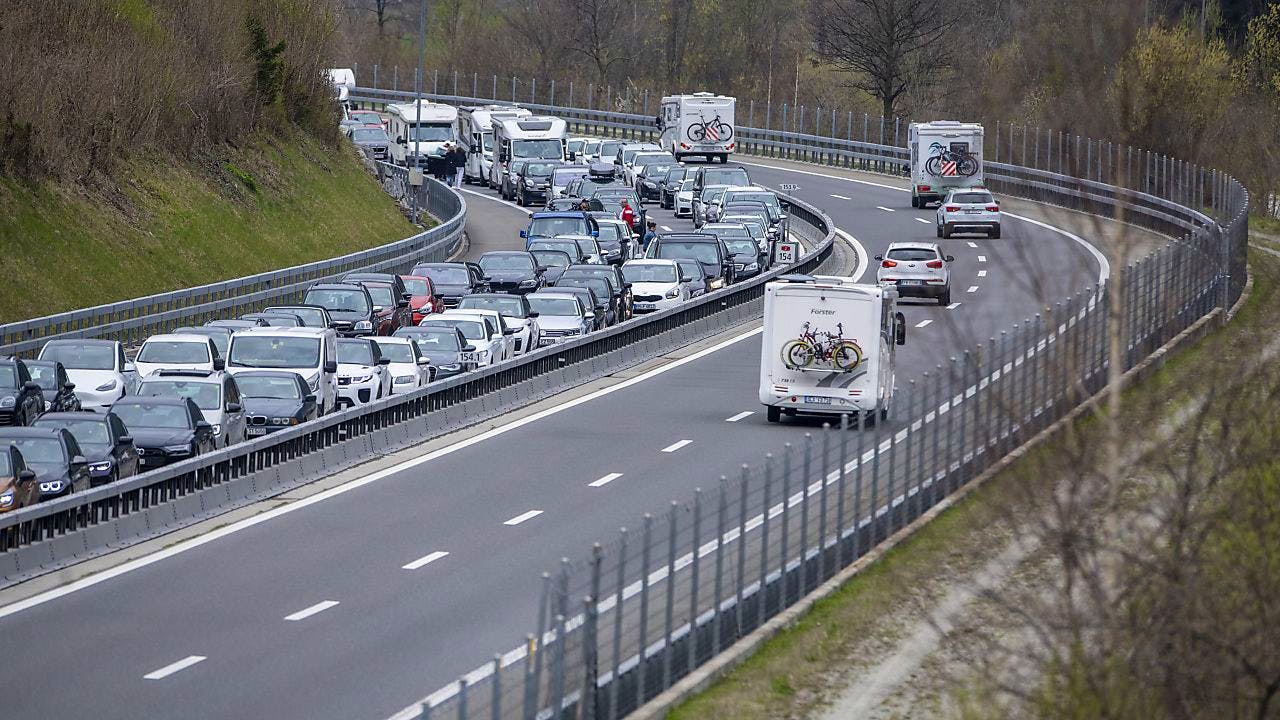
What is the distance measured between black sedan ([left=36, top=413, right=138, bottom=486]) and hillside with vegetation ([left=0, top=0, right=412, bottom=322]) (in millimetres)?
17550

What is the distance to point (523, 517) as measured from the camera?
24750 mm

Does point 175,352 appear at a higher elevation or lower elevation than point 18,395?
higher

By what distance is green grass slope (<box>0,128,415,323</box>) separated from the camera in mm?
46469

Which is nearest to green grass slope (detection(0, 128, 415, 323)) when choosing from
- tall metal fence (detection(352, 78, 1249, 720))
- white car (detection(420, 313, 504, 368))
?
white car (detection(420, 313, 504, 368))

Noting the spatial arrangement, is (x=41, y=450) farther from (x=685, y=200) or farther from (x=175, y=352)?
(x=685, y=200)

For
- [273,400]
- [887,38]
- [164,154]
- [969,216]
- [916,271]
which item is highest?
[887,38]

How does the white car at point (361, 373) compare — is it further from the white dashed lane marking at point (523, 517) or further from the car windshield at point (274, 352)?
the white dashed lane marking at point (523, 517)

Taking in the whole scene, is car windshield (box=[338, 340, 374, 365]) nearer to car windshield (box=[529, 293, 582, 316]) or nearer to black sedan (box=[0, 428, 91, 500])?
car windshield (box=[529, 293, 582, 316])

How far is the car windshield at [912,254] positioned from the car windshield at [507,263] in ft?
28.3

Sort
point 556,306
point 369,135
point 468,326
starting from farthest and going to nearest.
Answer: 1. point 369,135
2. point 556,306
3. point 468,326

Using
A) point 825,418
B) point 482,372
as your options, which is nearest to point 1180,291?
point 825,418

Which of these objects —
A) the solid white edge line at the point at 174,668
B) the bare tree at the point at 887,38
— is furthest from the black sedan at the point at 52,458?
the bare tree at the point at 887,38

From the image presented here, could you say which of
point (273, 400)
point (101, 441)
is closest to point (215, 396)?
point (273, 400)

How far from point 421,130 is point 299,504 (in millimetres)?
63505
